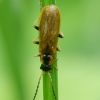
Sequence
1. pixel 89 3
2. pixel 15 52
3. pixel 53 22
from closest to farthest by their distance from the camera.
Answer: pixel 53 22
pixel 15 52
pixel 89 3

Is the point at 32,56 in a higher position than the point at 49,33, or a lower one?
lower

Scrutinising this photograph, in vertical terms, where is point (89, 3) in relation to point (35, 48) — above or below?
above

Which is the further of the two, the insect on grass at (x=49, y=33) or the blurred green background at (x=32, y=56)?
the blurred green background at (x=32, y=56)

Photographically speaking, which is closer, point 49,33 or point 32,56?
point 49,33

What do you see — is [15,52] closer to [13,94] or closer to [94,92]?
[13,94]

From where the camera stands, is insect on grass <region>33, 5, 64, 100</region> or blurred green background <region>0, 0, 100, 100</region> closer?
insect on grass <region>33, 5, 64, 100</region>

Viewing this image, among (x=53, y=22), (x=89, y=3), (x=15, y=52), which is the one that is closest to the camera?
(x=53, y=22)

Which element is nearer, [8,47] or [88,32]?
[8,47]

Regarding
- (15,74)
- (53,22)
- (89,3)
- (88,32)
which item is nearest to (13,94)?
(15,74)
